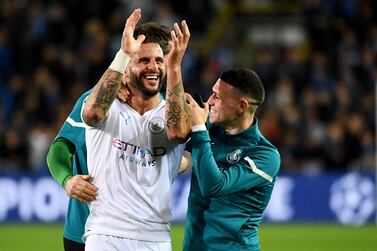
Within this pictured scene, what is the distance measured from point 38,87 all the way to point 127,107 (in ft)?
37.7

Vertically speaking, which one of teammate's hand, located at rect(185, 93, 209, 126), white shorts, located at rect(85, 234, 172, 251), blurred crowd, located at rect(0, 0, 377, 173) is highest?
blurred crowd, located at rect(0, 0, 377, 173)

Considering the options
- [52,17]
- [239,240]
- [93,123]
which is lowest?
[239,240]

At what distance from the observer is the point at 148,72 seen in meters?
5.23

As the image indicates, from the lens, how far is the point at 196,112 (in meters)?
5.33

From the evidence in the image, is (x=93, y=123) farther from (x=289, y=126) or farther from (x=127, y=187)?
(x=289, y=126)

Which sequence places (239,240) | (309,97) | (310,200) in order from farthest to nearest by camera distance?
(309,97)
(310,200)
(239,240)

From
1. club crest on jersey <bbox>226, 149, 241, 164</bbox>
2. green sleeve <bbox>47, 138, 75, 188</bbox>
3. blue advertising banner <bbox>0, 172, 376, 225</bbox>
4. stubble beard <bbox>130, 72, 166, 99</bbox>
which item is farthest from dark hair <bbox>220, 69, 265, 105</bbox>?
blue advertising banner <bbox>0, 172, 376, 225</bbox>

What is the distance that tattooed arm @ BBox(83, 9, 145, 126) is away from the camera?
5.04 metres

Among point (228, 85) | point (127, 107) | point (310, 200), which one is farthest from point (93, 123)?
point (310, 200)

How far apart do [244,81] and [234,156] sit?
475 mm

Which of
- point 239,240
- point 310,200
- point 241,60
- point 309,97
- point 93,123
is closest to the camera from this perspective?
point 93,123

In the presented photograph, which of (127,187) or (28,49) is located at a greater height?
(28,49)

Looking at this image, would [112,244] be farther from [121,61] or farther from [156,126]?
[121,61]

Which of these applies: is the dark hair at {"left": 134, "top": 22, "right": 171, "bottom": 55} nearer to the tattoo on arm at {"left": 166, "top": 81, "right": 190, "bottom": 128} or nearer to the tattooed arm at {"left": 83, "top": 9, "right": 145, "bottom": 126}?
the tattooed arm at {"left": 83, "top": 9, "right": 145, "bottom": 126}
